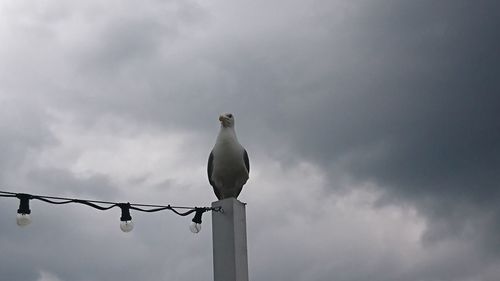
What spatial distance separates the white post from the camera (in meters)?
10.6

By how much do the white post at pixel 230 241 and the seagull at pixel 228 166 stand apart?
333mm

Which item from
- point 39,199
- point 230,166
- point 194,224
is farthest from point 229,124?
point 39,199

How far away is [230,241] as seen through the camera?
422 inches

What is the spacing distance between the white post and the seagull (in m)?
0.33

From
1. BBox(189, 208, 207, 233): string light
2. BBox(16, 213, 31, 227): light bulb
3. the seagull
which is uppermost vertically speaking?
the seagull

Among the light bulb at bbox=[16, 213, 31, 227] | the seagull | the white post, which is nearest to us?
the light bulb at bbox=[16, 213, 31, 227]

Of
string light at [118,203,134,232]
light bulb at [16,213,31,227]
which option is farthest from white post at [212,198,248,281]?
light bulb at [16,213,31,227]

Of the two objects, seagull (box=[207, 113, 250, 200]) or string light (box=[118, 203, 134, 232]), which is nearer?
string light (box=[118, 203, 134, 232])

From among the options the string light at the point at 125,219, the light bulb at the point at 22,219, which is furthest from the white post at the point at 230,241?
the light bulb at the point at 22,219

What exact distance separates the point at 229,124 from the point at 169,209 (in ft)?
6.17

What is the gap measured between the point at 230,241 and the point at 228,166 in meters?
1.21

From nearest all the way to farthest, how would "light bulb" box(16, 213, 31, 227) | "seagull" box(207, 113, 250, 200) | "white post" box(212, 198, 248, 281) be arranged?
"light bulb" box(16, 213, 31, 227), "white post" box(212, 198, 248, 281), "seagull" box(207, 113, 250, 200)

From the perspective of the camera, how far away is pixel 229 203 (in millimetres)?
10945

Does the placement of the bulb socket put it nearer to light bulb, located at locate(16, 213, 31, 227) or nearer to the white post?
light bulb, located at locate(16, 213, 31, 227)
